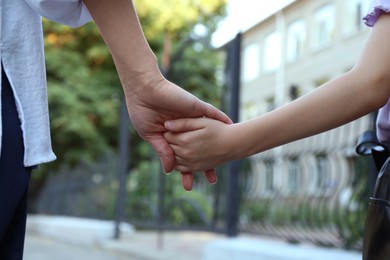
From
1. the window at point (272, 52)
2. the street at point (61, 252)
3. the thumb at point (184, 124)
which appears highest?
the window at point (272, 52)

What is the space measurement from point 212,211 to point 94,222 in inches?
169

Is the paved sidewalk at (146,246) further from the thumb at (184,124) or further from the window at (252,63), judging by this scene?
the window at (252,63)

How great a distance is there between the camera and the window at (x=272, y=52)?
81.5ft

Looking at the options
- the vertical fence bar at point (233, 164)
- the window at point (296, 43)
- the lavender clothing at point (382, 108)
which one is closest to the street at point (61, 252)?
the vertical fence bar at point (233, 164)

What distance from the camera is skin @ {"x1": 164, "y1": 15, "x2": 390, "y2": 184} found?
1326 millimetres

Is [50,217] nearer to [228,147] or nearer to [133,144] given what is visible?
[133,144]

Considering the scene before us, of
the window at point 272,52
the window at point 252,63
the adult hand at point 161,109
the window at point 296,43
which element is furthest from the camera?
the window at point 252,63

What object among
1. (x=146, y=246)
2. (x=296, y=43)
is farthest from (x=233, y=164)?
(x=296, y=43)

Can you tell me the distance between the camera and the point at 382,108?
1462mm

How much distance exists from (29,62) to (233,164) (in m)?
5.07

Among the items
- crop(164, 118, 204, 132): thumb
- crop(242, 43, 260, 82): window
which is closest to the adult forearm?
crop(164, 118, 204, 132): thumb

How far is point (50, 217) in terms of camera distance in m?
12.7

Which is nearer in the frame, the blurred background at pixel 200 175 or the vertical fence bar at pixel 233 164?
the blurred background at pixel 200 175

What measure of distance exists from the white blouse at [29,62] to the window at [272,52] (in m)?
23.1
